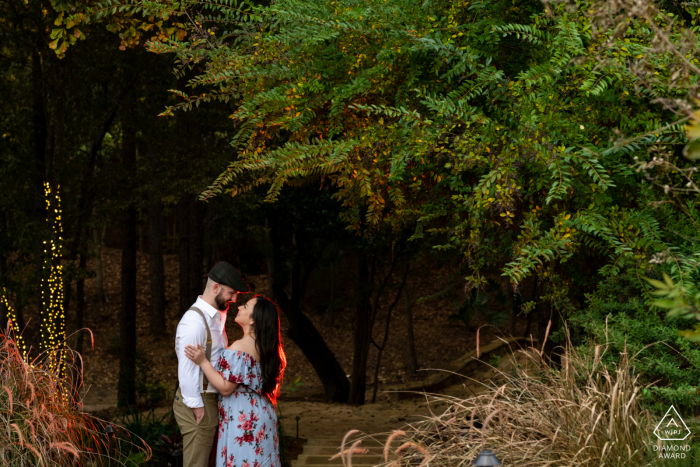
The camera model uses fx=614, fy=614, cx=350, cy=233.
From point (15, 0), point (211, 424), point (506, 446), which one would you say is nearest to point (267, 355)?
point (211, 424)

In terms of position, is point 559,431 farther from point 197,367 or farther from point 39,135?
point 39,135

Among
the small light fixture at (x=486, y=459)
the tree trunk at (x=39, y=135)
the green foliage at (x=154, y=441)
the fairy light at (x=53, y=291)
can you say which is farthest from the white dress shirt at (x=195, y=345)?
the tree trunk at (x=39, y=135)

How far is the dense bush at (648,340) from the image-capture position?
3164 millimetres

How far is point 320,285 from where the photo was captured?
17.6 m

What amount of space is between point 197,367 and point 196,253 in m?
7.06

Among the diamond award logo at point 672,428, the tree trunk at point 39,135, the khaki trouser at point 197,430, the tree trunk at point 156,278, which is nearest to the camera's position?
the diamond award logo at point 672,428

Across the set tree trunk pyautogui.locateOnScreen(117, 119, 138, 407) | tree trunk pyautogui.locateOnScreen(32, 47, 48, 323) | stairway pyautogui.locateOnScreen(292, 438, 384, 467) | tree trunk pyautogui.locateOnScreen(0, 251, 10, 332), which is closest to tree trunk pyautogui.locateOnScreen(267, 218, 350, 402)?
tree trunk pyautogui.locateOnScreen(117, 119, 138, 407)

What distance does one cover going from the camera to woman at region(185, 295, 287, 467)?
12.1 ft

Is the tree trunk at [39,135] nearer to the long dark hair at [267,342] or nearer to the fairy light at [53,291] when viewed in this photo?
the fairy light at [53,291]

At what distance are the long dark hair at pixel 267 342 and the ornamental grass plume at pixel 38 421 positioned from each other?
3.46 ft

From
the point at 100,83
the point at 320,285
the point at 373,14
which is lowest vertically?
the point at 320,285

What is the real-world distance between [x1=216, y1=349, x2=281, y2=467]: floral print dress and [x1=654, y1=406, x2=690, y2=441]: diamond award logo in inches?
86.0

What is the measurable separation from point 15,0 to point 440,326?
49.3 feet

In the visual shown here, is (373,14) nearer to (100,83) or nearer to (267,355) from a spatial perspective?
(267,355)
